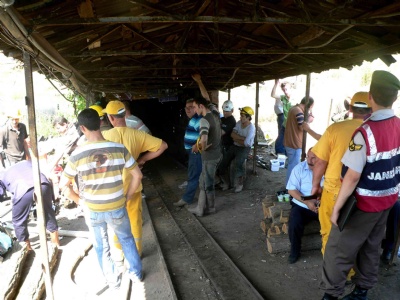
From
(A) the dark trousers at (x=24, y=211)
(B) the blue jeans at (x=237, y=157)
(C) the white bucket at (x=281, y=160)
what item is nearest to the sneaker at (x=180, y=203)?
(B) the blue jeans at (x=237, y=157)

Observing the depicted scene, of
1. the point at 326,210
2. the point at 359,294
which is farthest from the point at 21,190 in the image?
the point at 359,294

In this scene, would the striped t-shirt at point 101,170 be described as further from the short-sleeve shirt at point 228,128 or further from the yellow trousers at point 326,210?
the short-sleeve shirt at point 228,128

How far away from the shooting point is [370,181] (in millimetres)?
2572

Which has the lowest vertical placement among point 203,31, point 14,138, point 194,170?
point 194,170

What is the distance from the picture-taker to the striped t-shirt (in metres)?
3.17

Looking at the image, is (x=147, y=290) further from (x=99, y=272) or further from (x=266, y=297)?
(x=266, y=297)

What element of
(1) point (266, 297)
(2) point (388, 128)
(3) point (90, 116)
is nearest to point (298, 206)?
(1) point (266, 297)

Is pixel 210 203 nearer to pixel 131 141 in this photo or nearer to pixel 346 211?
pixel 131 141

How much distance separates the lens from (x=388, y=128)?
254 cm

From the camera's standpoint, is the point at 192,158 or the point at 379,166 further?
the point at 192,158

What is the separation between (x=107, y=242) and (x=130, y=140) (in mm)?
1232

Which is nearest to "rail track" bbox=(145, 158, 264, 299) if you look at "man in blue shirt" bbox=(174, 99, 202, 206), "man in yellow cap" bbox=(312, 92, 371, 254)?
"man in blue shirt" bbox=(174, 99, 202, 206)

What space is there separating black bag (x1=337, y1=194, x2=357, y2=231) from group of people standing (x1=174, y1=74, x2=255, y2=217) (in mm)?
3008

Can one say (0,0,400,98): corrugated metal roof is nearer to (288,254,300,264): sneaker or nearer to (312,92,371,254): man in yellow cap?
(312,92,371,254): man in yellow cap
